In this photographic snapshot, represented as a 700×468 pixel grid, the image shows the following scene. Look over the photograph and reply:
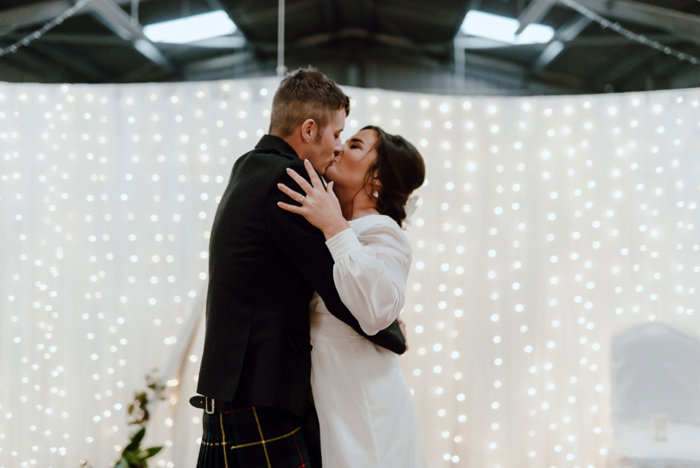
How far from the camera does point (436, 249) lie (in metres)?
1.94

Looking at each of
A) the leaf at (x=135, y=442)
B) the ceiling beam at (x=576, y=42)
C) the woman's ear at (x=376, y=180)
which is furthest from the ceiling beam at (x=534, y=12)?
the leaf at (x=135, y=442)

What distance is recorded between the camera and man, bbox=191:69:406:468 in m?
0.98

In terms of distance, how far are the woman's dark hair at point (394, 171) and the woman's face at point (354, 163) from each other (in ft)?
0.05

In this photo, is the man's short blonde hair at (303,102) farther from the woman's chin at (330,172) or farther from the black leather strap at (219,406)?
the black leather strap at (219,406)

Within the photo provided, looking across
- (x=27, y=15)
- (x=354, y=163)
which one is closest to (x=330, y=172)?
(x=354, y=163)

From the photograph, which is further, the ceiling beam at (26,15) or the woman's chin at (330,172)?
the ceiling beam at (26,15)

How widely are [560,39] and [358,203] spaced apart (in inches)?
98.6

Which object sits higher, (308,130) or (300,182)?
(308,130)

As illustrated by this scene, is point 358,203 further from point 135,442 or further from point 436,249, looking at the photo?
point 135,442

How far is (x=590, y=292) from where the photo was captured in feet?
6.40

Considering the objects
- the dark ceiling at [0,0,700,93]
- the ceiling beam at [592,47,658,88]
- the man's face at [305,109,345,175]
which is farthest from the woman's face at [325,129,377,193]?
the ceiling beam at [592,47,658,88]

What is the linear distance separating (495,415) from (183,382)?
1.38 metres

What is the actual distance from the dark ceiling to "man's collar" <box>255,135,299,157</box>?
6.84 feet

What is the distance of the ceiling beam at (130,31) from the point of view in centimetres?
281
